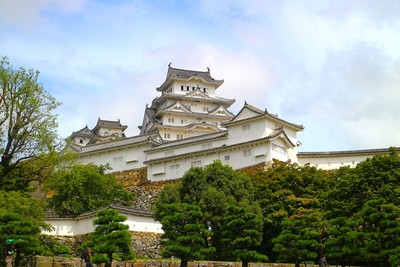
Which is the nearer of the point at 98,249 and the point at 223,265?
the point at 98,249

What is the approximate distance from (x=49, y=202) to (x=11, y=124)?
13380 millimetres

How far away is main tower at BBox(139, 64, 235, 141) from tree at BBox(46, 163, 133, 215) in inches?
780

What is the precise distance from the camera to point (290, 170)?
35.9m

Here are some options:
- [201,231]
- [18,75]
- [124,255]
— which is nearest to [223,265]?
[201,231]

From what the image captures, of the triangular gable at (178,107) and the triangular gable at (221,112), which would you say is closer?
the triangular gable at (178,107)

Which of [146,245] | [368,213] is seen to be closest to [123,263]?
[146,245]

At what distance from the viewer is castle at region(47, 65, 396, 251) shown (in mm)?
41969

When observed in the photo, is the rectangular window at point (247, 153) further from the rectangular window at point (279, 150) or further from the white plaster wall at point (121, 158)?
the white plaster wall at point (121, 158)

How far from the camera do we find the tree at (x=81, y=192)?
38812 millimetres

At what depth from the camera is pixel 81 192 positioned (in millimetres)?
39438

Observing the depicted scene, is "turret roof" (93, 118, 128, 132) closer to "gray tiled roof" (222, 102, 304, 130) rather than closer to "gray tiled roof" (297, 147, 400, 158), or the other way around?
"gray tiled roof" (222, 102, 304, 130)

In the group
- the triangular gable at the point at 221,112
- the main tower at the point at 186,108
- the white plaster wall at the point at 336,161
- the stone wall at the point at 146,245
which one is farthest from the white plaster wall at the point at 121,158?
the stone wall at the point at 146,245

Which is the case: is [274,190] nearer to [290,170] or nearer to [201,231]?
[290,170]

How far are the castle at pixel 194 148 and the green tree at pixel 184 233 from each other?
884 centimetres
